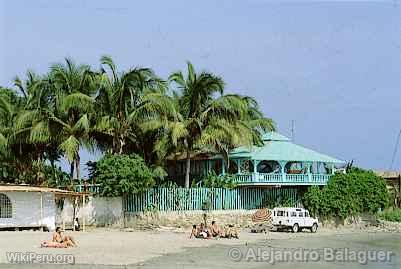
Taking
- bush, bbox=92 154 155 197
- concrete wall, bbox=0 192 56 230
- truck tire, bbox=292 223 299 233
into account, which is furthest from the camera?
truck tire, bbox=292 223 299 233

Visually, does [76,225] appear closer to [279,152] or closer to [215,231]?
[215,231]

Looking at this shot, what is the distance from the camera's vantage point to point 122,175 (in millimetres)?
31672

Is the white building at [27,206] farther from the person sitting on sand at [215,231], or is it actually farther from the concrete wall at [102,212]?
the person sitting on sand at [215,231]

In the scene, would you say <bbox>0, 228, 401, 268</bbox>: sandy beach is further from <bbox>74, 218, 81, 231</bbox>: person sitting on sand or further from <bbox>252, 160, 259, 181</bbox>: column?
<bbox>252, 160, 259, 181</bbox>: column

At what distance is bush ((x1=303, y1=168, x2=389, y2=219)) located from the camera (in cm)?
3744

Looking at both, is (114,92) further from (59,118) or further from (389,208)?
(389,208)

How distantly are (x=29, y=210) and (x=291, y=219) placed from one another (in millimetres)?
13063

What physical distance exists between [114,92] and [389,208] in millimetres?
18787

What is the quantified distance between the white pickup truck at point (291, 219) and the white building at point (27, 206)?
10508 millimetres

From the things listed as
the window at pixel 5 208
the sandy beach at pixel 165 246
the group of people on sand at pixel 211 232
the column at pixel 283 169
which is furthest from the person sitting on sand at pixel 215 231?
the column at pixel 283 169

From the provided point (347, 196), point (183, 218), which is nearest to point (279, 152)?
point (347, 196)

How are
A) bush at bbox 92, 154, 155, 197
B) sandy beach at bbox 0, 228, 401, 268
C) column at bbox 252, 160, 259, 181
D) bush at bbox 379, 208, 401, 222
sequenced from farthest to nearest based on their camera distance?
bush at bbox 379, 208, 401, 222, column at bbox 252, 160, 259, 181, bush at bbox 92, 154, 155, 197, sandy beach at bbox 0, 228, 401, 268

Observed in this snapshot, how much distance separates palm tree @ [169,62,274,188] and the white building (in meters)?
7.55

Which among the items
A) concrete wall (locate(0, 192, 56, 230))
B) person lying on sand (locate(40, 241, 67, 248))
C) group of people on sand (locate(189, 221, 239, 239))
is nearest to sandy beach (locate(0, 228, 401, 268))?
person lying on sand (locate(40, 241, 67, 248))
